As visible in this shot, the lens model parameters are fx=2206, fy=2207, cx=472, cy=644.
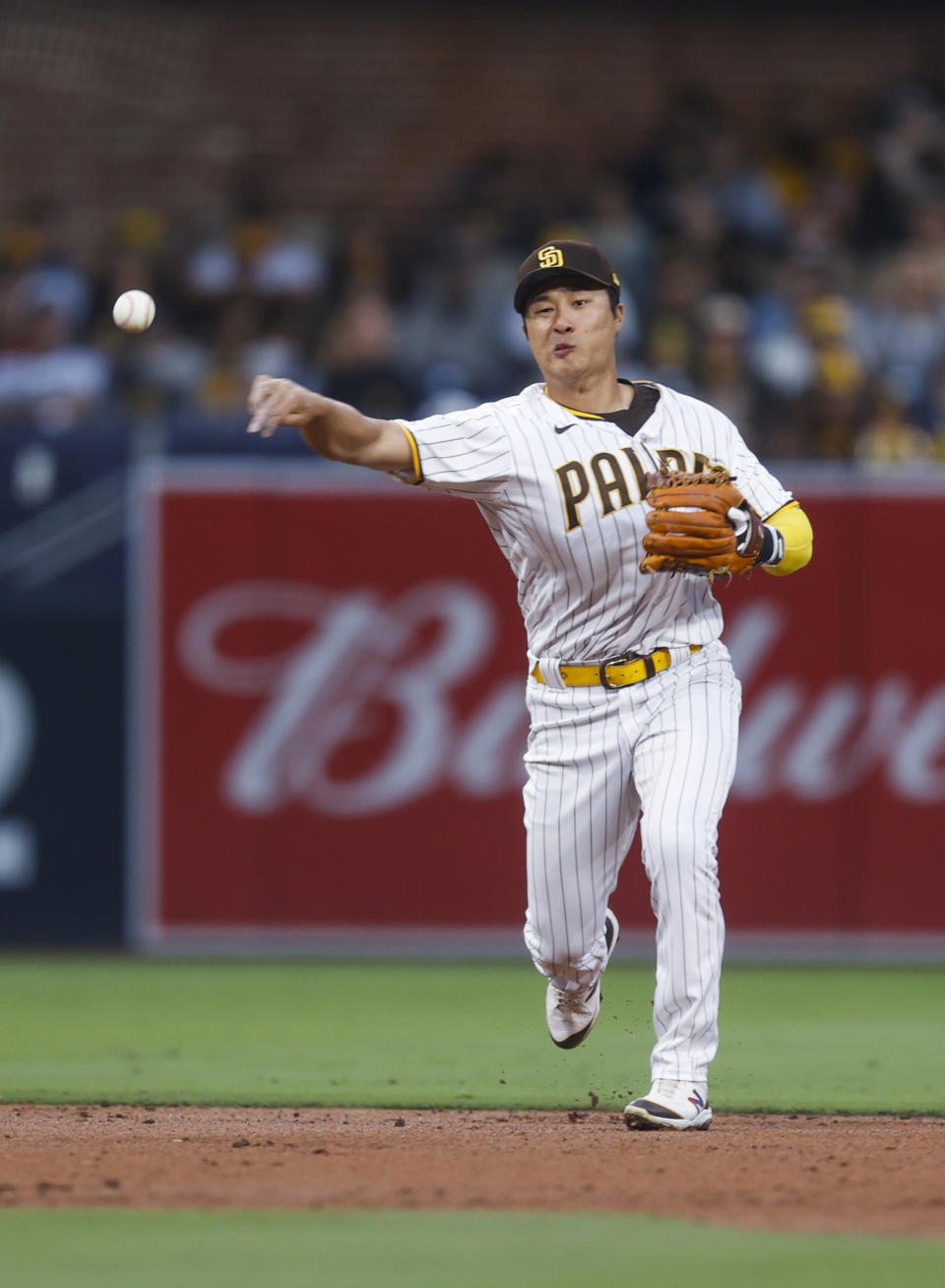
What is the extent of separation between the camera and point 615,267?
1116cm

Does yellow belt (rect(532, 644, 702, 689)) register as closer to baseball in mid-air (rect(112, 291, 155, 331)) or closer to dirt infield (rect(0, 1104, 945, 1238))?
dirt infield (rect(0, 1104, 945, 1238))

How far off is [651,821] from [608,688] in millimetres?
342

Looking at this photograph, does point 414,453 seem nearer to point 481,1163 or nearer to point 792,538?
point 792,538

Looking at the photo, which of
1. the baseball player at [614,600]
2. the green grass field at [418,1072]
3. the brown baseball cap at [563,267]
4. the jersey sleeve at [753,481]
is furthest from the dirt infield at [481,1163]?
the brown baseball cap at [563,267]

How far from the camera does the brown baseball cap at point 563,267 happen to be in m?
5.01

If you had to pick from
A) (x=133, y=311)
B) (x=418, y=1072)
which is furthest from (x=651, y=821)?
(x=133, y=311)

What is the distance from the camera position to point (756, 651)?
8.95m

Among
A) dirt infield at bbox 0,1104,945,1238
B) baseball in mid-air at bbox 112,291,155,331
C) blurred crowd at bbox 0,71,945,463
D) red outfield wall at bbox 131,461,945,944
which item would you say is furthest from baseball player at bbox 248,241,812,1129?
blurred crowd at bbox 0,71,945,463

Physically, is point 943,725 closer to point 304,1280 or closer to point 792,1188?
point 792,1188

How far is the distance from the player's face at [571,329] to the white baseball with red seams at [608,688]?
0.11 meters

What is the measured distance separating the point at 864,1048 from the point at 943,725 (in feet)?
8.42

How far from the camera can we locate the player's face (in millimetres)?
5035

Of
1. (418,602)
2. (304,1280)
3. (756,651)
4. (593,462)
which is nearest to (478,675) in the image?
(418,602)

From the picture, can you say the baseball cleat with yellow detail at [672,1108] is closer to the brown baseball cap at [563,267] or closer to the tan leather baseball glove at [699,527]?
the tan leather baseball glove at [699,527]
